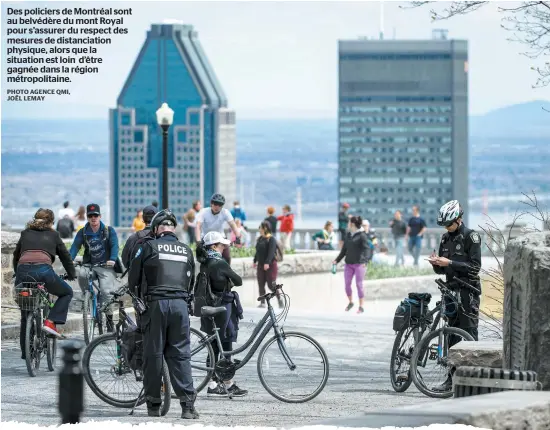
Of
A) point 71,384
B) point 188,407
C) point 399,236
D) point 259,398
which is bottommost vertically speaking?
point 259,398

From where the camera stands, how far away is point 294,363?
504 inches

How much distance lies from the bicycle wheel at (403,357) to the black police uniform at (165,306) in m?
2.55

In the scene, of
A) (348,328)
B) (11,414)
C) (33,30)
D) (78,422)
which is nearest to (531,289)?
(78,422)

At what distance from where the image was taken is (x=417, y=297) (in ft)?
43.7

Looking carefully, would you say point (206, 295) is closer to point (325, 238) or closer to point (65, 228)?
point (65, 228)

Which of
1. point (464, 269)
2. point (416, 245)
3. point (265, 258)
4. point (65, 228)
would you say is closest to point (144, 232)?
point (464, 269)

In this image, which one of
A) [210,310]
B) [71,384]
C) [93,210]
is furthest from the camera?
[93,210]

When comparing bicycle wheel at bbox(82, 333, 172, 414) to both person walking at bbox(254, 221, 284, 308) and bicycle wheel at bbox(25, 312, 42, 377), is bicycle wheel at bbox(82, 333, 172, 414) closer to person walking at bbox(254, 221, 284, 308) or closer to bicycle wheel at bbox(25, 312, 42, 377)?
bicycle wheel at bbox(25, 312, 42, 377)

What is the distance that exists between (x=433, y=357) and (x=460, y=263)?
2.73 ft

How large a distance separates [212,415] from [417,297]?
7.70 feet

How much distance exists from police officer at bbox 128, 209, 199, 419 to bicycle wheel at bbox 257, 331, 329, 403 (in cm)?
139

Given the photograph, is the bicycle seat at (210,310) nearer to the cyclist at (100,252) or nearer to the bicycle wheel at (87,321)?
the bicycle wheel at (87,321)

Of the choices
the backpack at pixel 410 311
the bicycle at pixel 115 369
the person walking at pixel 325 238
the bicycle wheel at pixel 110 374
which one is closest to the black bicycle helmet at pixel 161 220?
the bicycle at pixel 115 369

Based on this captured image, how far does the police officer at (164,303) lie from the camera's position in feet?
37.1
